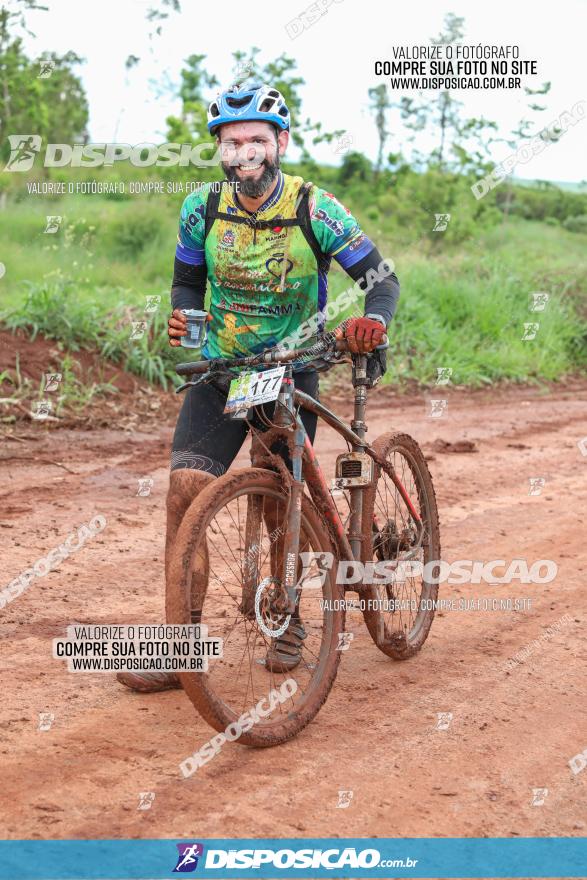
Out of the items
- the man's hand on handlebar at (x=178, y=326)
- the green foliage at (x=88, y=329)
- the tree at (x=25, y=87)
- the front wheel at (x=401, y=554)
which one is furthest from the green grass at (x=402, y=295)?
the man's hand on handlebar at (x=178, y=326)

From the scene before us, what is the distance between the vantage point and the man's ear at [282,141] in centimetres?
400

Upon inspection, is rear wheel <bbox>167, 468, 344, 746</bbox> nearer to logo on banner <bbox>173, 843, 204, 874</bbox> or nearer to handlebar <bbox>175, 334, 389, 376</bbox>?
handlebar <bbox>175, 334, 389, 376</bbox>

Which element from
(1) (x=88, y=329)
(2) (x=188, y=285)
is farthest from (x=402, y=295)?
(2) (x=188, y=285)

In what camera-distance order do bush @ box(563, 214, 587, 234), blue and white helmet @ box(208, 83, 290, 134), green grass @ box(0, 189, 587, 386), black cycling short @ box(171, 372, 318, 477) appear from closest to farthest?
blue and white helmet @ box(208, 83, 290, 134)
black cycling short @ box(171, 372, 318, 477)
green grass @ box(0, 189, 587, 386)
bush @ box(563, 214, 587, 234)

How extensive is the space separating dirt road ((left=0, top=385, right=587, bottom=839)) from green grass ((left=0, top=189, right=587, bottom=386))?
3.19m

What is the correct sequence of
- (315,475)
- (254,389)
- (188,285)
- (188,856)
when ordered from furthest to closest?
(188,285) → (315,475) → (254,389) → (188,856)

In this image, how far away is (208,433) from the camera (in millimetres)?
3994

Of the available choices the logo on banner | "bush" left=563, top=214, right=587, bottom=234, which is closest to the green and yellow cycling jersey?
the logo on banner

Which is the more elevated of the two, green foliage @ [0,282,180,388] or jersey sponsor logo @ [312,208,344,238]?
jersey sponsor logo @ [312,208,344,238]

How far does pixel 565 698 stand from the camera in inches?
165

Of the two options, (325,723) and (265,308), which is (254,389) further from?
(325,723)

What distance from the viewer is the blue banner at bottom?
2.89 meters

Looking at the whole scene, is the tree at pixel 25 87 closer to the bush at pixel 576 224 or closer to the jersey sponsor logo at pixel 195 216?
the jersey sponsor logo at pixel 195 216

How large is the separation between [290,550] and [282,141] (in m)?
1.52
